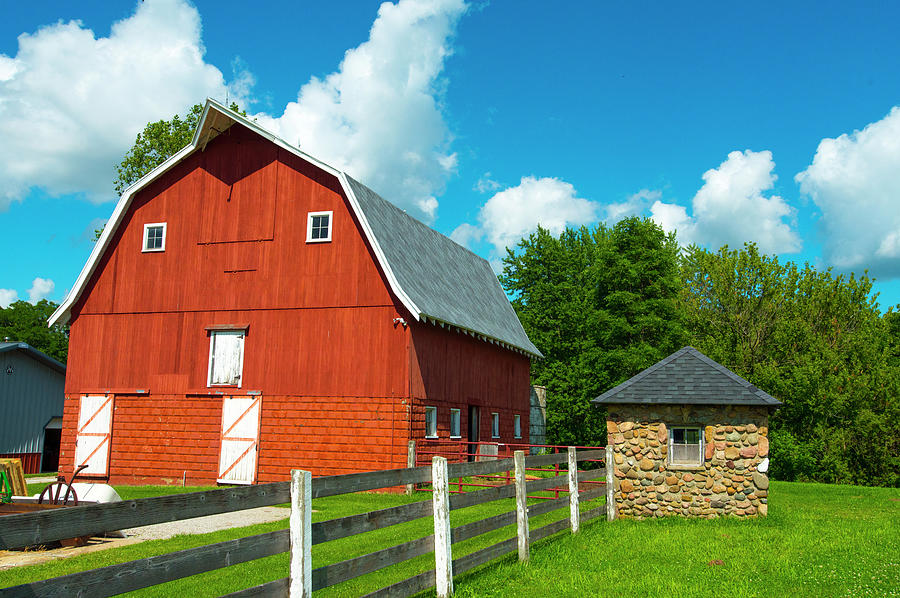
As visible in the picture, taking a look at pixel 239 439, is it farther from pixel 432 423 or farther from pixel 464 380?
pixel 464 380

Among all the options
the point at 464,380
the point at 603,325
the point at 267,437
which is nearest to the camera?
the point at 267,437

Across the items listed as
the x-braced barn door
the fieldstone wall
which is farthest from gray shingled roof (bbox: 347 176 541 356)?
the fieldstone wall

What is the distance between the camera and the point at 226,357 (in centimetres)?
2048

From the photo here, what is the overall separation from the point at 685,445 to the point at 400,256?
9790 mm

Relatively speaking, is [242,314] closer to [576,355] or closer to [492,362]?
[492,362]

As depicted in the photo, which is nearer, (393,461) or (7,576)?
(7,576)

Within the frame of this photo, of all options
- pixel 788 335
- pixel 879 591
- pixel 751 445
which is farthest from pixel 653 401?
pixel 788 335

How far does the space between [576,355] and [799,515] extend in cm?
2821

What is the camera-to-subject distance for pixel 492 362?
25.1m

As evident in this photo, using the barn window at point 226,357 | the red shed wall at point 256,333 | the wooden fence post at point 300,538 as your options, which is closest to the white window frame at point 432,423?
the red shed wall at point 256,333

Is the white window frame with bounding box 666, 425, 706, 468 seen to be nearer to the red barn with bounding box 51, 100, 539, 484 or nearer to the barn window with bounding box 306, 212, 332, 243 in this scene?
the red barn with bounding box 51, 100, 539, 484

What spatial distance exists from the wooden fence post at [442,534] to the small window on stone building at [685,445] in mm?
7305

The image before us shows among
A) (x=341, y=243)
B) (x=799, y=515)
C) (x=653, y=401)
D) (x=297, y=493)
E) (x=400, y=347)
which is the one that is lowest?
(x=799, y=515)

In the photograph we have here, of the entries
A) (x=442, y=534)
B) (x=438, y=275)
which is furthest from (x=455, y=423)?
(x=442, y=534)
